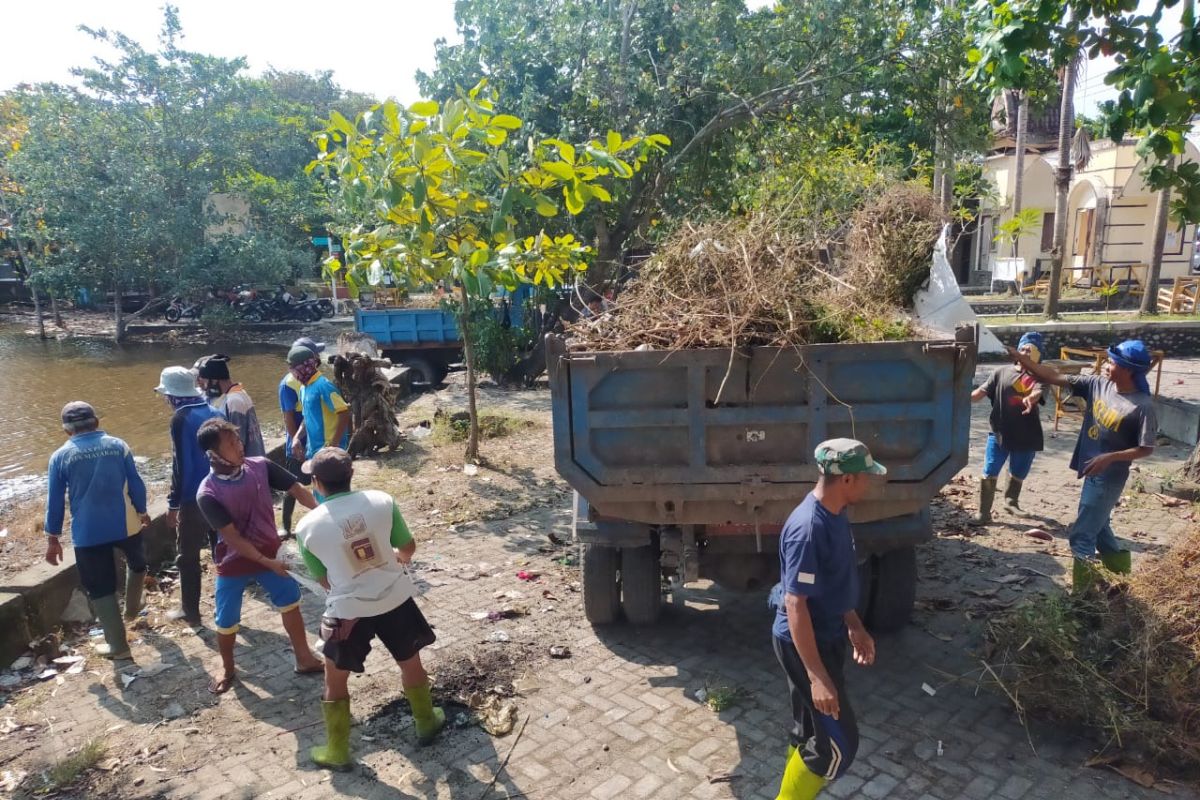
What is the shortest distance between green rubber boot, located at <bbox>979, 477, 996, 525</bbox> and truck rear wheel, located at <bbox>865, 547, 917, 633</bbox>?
8.43 feet

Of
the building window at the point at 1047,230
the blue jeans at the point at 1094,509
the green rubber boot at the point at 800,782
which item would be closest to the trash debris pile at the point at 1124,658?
the blue jeans at the point at 1094,509

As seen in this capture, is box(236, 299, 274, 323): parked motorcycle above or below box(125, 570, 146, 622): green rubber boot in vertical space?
above

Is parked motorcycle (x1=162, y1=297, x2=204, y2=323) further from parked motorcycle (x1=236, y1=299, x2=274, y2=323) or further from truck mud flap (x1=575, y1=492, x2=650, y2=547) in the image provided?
truck mud flap (x1=575, y1=492, x2=650, y2=547)

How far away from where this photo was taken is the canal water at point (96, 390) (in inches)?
449

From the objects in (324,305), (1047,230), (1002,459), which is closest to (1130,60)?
(1002,459)

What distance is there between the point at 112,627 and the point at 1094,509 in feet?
20.1

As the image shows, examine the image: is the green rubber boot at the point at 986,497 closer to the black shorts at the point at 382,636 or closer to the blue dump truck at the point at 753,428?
the blue dump truck at the point at 753,428

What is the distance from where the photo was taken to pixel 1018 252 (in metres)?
26.3

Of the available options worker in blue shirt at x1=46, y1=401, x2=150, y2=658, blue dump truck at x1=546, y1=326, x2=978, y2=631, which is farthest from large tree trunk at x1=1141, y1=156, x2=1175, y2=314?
worker in blue shirt at x1=46, y1=401, x2=150, y2=658

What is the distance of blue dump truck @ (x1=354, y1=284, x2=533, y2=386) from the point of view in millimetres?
14570

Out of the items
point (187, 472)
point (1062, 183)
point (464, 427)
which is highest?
point (1062, 183)

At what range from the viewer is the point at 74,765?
3.71 m

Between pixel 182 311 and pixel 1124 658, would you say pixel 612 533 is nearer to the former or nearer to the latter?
pixel 1124 658

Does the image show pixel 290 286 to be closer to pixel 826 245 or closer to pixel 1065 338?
pixel 1065 338
